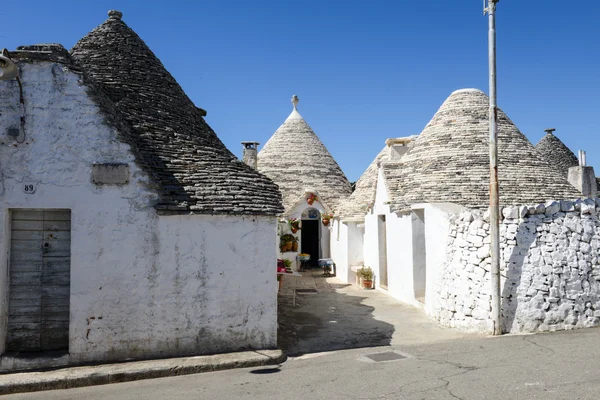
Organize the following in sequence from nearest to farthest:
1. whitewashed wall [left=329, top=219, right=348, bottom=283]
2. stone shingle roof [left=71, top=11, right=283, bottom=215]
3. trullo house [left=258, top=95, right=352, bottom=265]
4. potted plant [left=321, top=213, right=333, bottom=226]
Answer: stone shingle roof [left=71, top=11, right=283, bottom=215], whitewashed wall [left=329, top=219, right=348, bottom=283], potted plant [left=321, top=213, right=333, bottom=226], trullo house [left=258, top=95, right=352, bottom=265]

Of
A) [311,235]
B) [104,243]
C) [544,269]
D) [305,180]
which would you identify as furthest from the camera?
[311,235]

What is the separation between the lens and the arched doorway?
21906 millimetres

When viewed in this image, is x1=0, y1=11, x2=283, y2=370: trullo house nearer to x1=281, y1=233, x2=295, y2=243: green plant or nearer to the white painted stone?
the white painted stone

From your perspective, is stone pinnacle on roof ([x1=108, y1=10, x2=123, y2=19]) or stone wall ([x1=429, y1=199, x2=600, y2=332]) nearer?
stone wall ([x1=429, y1=199, x2=600, y2=332])

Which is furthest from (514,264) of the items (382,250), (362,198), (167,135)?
(362,198)

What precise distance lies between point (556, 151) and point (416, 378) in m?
21.1

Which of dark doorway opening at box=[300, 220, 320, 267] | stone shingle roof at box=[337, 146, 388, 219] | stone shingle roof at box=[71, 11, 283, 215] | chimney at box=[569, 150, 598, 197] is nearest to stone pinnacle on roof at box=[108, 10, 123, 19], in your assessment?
stone shingle roof at box=[71, 11, 283, 215]

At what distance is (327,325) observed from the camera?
9.95m

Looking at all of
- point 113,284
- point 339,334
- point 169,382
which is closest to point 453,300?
point 339,334

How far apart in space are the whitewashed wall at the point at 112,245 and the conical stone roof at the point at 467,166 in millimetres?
6729

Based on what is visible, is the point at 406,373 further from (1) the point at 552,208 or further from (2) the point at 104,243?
(2) the point at 104,243

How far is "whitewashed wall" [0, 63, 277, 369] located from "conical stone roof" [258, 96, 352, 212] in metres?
14.1

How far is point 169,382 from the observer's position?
20.5 feet

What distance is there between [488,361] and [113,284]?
5560 mm
